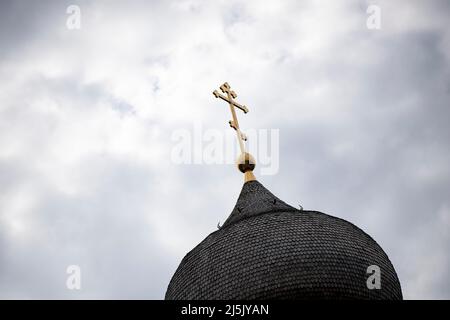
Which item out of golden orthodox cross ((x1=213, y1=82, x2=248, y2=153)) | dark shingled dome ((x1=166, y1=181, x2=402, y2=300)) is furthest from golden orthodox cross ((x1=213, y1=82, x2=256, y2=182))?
dark shingled dome ((x1=166, y1=181, x2=402, y2=300))

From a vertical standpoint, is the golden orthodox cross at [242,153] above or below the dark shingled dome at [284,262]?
above

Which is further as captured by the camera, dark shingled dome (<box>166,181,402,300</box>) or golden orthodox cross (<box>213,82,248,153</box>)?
golden orthodox cross (<box>213,82,248,153</box>)

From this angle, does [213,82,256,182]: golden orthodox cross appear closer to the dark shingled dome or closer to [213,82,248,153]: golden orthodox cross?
[213,82,248,153]: golden orthodox cross

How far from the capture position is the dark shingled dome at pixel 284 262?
18.5 m

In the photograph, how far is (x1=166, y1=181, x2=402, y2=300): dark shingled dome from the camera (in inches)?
727

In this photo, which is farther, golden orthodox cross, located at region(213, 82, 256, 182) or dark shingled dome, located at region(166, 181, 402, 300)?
golden orthodox cross, located at region(213, 82, 256, 182)

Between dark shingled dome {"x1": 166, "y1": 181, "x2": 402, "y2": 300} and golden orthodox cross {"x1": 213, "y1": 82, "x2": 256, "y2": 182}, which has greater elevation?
golden orthodox cross {"x1": 213, "y1": 82, "x2": 256, "y2": 182}

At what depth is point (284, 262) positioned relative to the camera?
18.8 m

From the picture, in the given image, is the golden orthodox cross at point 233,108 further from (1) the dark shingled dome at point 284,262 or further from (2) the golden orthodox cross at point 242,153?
(1) the dark shingled dome at point 284,262

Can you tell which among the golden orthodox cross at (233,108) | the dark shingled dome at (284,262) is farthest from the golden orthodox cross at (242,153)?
the dark shingled dome at (284,262)

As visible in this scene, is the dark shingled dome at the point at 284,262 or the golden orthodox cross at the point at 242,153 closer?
the dark shingled dome at the point at 284,262

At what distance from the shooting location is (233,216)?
73.7 ft
